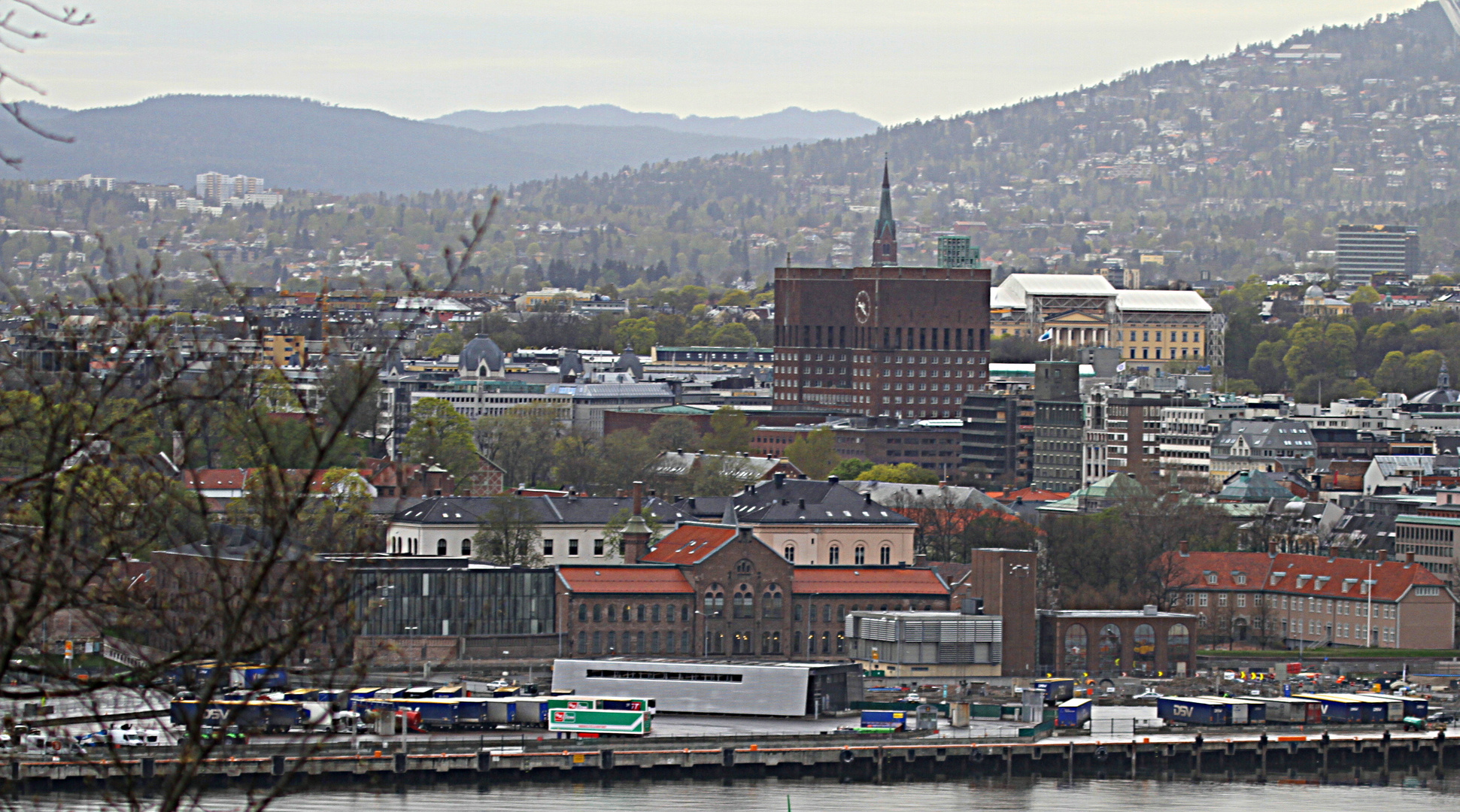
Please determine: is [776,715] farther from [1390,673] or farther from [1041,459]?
[1041,459]

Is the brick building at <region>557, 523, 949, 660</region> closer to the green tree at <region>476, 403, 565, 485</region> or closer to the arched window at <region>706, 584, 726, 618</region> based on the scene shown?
the arched window at <region>706, 584, 726, 618</region>

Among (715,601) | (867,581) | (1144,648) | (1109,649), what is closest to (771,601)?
(715,601)

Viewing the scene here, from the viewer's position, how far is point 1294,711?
2143 inches

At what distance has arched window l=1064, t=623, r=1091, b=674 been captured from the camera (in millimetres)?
60031

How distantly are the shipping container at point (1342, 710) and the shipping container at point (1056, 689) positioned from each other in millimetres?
4660

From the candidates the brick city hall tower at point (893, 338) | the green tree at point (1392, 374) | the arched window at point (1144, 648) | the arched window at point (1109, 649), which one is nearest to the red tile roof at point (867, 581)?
the arched window at point (1109, 649)

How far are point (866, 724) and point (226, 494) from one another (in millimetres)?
24814

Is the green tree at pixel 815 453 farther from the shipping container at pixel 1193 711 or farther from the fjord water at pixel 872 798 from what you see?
the fjord water at pixel 872 798

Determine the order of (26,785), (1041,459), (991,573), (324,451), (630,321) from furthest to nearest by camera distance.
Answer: (630,321) → (1041,459) → (991,573) → (26,785) → (324,451)

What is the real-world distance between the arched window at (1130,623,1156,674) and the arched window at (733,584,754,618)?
7852 millimetres

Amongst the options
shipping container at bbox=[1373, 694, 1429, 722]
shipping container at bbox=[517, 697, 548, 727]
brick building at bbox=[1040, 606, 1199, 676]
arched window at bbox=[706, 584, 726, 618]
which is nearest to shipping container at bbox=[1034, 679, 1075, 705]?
brick building at bbox=[1040, 606, 1199, 676]

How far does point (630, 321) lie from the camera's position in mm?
177250

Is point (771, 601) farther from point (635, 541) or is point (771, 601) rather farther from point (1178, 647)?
point (1178, 647)

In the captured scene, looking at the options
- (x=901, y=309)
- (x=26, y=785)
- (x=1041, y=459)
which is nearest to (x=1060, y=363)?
(x=1041, y=459)
